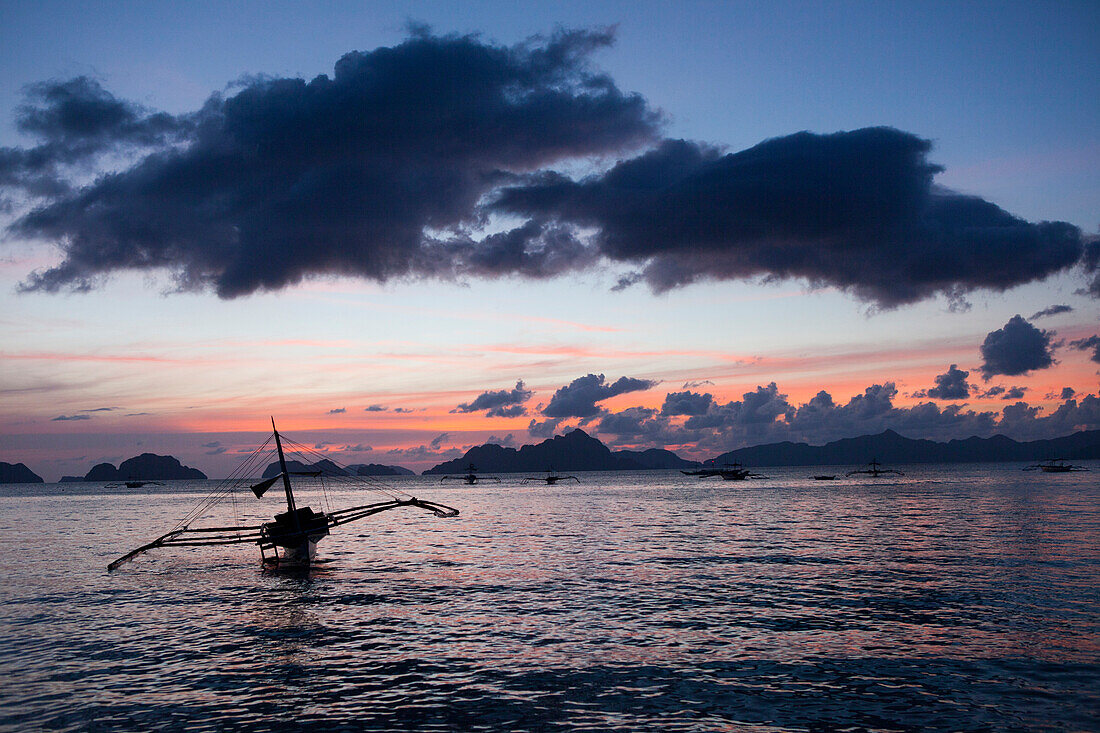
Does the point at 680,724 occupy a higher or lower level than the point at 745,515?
higher

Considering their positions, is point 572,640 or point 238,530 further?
point 238,530

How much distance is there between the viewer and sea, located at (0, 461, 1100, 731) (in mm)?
20172

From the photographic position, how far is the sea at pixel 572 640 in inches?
794

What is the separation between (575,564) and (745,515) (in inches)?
2215

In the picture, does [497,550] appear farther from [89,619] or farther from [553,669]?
[553,669]

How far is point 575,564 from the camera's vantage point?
169ft

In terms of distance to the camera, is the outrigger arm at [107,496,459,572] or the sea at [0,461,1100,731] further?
the outrigger arm at [107,496,459,572]

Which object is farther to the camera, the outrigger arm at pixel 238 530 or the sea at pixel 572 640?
the outrigger arm at pixel 238 530

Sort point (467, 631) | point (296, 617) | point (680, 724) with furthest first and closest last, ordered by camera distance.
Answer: point (296, 617), point (467, 631), point (680, 724)

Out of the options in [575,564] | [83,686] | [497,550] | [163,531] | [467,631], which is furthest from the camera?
[163,531]

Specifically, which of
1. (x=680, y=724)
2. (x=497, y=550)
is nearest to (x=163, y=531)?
(x=497, y=550)

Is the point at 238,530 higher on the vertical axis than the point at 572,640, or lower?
higher

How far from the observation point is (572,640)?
1114 inches

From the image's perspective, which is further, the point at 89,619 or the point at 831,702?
the point at 89,619
